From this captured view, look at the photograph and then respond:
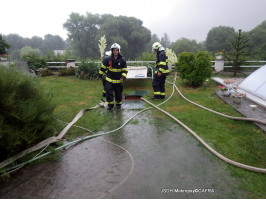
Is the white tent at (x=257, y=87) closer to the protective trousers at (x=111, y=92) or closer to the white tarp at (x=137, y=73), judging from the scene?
the white tarp at (x=137, y=73)

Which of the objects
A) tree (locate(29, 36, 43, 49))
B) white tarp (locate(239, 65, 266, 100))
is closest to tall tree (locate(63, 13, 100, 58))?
tree (locate(29, 36, 43, 49))

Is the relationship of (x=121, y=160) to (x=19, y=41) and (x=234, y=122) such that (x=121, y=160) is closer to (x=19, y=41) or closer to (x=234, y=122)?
(x=234, y=122)

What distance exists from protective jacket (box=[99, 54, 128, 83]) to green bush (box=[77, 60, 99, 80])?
5532 millimetres

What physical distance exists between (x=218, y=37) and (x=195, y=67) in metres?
72.1

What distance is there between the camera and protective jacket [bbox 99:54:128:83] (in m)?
5.54

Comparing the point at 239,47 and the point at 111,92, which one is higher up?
the point at 239,47

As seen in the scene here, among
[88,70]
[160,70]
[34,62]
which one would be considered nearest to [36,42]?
[34,62]

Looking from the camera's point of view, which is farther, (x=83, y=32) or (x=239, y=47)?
(x=83, y=32)

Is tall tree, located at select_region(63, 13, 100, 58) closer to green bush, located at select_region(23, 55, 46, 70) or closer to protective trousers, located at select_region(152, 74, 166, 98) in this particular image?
green bush, located at select_region(23, 55, 46, 70)

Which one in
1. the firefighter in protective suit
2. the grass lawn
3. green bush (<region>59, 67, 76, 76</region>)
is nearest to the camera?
the grass lawn

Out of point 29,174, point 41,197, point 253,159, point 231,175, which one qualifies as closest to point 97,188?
point 41,197

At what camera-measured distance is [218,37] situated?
227ft

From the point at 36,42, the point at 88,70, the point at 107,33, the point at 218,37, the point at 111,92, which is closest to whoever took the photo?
the point at 111,92

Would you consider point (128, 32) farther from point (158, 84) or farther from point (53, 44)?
point (158, 84)
